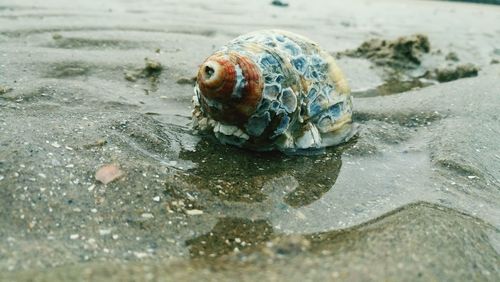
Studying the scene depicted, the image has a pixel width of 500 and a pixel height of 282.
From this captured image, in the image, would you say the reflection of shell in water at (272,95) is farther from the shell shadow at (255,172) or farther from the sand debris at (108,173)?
the sand debris at (108,173)

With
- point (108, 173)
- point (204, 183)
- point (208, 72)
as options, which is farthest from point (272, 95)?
point (108, 173)

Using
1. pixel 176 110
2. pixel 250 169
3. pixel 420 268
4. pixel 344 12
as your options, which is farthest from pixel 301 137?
pixel 344 12

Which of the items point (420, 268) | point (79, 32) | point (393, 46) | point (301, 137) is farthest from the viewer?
point (393, 46)

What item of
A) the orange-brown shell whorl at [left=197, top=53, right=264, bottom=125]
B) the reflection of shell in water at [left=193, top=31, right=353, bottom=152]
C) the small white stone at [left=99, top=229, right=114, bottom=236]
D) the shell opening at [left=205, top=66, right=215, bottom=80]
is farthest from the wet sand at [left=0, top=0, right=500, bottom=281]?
the shell opening at [left=205, top=66, right=215, bottom=80]

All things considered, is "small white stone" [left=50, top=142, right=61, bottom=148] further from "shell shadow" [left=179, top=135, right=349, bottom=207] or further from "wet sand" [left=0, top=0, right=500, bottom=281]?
"shell shadow" [left=179, top=135, right=349, bottom=207]

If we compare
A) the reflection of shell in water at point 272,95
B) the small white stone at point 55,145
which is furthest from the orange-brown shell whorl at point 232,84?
the small white stone at point 55,145

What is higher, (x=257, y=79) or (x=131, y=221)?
(x=257, y=79)

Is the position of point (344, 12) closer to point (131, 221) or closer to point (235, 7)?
point (235, 7)
